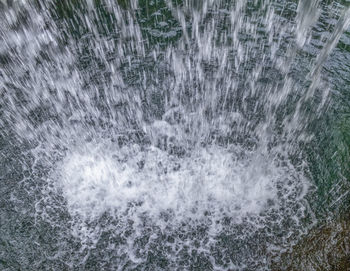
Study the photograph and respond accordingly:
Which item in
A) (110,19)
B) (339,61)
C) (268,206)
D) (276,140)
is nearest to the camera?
(268,206)

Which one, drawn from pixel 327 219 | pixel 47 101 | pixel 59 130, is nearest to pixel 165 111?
pixel 59 130

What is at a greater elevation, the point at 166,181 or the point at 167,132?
the point at 167,132

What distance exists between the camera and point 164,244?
5.08 metres

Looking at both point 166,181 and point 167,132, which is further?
point 167,132

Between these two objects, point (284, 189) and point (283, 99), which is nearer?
point (284, 189)

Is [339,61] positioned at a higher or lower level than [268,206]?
higher

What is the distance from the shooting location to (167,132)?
6809 millimetres

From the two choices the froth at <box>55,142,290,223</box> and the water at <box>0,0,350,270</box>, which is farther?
the froth at <box>55,142,290,223</box>

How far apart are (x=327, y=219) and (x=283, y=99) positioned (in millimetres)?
3106

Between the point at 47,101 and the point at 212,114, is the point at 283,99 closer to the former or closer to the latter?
the point at 212,114

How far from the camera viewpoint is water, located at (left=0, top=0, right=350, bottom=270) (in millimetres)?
5156

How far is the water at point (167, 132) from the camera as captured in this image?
16.9 feet

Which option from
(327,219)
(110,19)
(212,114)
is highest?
(110,19)

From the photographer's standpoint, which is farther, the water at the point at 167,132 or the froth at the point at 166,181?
the froth at the point at 166,181
